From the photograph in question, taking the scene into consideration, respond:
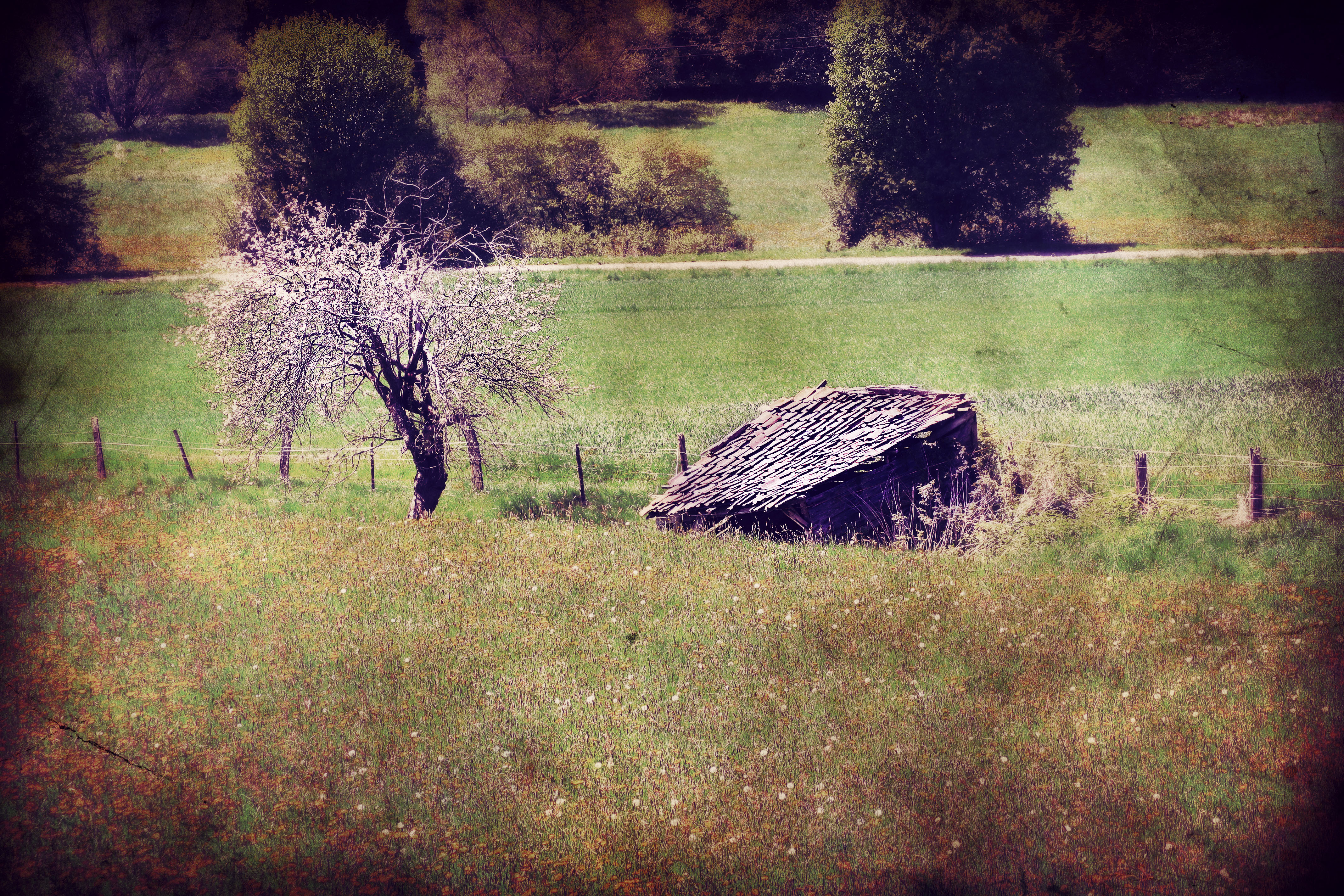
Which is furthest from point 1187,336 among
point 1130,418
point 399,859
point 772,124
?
point 399,859

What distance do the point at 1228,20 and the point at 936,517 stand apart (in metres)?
5.11

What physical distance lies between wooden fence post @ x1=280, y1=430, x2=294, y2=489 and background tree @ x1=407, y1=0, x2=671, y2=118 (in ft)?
12.4

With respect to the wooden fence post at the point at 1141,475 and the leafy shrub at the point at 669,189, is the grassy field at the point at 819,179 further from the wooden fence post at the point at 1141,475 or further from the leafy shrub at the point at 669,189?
the wooden fence post at the point at 1141,475

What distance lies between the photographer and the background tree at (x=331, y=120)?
717cm

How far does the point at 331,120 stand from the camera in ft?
25.4

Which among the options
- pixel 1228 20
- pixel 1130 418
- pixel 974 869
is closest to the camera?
pixel 974 869

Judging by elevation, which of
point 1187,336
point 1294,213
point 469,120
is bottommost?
point 1187,336

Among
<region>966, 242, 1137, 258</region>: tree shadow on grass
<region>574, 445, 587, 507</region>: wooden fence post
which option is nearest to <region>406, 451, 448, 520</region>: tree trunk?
<region>574, 445, 587, 507</region>: wooden fence post

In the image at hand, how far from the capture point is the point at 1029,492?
858cm

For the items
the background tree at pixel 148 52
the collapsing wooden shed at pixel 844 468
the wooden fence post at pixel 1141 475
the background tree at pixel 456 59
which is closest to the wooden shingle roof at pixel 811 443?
the collapsing wooden shed at pixel 844 468

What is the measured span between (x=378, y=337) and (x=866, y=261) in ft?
17.7

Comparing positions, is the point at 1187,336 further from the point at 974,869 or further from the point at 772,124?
the point at 974,869

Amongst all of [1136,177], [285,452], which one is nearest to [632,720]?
[285,452]

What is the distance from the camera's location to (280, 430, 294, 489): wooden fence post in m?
8.10
